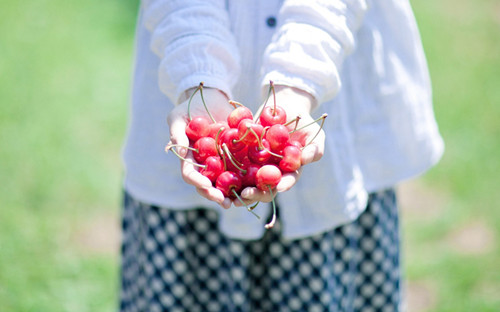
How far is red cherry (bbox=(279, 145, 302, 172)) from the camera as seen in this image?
0.81m

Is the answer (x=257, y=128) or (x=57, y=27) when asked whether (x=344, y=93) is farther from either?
(x=57, y=27)

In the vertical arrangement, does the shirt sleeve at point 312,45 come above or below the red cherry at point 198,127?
above

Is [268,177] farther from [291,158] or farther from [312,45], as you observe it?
A: [312,45]

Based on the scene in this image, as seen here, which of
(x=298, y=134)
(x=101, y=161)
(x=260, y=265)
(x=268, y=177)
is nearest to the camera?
(x=268, y=177)

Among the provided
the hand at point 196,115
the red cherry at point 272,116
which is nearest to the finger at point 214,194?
the hand at point 196,115

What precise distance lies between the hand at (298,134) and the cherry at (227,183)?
2cm

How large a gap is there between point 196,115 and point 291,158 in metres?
0.19

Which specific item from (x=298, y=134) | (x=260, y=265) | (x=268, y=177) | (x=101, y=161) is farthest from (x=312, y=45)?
(x=101, y=161)

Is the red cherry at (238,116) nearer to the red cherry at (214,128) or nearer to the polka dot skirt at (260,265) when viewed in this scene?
the red cherry at (214,128)

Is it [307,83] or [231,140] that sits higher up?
[307,83]

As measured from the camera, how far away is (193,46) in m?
0.94

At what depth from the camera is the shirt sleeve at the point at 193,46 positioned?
94cm

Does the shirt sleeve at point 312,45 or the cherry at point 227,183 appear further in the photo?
the shirt sleeve at point 312,45

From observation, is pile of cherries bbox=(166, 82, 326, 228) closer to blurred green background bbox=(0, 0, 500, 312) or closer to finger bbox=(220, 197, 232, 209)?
finger bbox=(220, 197, 232, 209)
